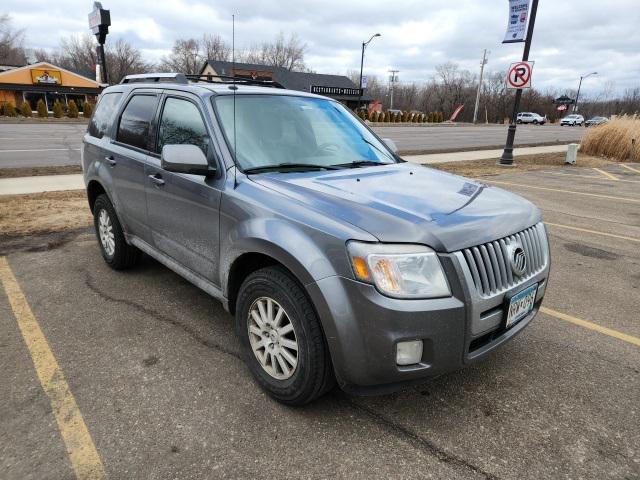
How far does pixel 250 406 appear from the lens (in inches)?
107

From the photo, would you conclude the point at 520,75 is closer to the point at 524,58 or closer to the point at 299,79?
the point at 524,58

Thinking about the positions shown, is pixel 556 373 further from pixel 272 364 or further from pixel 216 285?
pixel 216 285

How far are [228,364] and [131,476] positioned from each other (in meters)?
1.03

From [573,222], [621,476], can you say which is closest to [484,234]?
[621,476]

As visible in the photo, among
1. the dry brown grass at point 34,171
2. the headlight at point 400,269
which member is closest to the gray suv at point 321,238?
the headlight at point 400,269

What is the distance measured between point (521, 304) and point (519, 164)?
46.2 ft

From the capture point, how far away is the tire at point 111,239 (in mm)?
4520

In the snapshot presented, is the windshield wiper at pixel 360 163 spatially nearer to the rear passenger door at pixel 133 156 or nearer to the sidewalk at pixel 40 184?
the rear passenger door at pixel 133 156

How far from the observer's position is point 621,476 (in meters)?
2.24

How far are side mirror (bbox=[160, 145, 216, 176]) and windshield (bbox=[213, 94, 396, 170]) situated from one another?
0.77 ft

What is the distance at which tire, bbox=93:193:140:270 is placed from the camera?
14.8 feet

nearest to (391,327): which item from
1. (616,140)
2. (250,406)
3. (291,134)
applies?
(250,406)

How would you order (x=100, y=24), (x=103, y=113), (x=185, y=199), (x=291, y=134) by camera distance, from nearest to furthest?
(x=185, y=199)
(x=291, y=134)
(x=103, y=113)
(x=100, y=24)

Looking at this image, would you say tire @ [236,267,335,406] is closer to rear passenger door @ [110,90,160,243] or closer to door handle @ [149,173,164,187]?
door handle @ [149,173,164,187]
